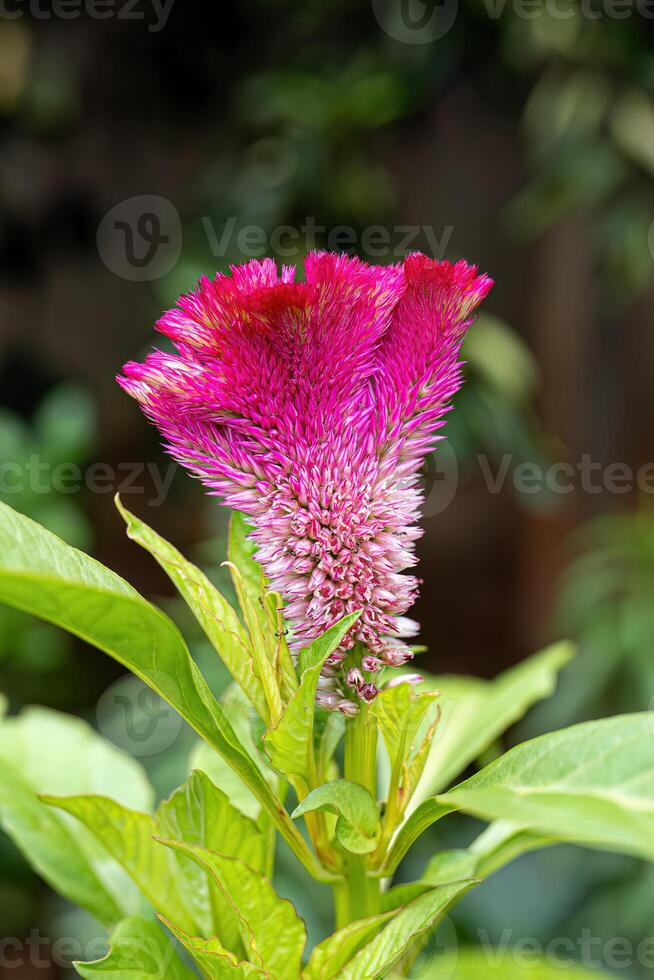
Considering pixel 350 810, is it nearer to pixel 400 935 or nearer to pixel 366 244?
pixel 400 935

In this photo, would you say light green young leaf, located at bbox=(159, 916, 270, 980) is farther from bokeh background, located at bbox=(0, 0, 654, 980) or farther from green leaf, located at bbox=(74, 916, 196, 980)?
bokeh background, located at bbox=(0, 0, 654, 980)

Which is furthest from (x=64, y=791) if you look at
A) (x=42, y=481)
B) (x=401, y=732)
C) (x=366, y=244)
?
(x=366, y=244)

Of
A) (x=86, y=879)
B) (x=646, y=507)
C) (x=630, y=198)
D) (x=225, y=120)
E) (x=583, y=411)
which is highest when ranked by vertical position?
(x=225, y=120)

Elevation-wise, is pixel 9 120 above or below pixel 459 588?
above

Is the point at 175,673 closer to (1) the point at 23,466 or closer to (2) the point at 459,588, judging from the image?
(1) the point at 23,466

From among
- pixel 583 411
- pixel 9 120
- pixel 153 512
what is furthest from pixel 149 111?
pixel 583 411

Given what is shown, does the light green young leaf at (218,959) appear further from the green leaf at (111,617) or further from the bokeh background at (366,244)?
the bokeh background at (366,244)
